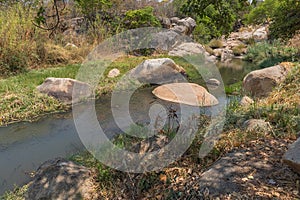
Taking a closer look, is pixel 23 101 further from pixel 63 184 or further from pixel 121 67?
pixel 121 67

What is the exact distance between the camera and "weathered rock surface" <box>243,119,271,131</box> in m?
2.47

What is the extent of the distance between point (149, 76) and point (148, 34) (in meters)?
4.50

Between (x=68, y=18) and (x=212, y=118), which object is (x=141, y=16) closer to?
(x=68, y=18)

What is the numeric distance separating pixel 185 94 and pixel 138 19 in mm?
6723

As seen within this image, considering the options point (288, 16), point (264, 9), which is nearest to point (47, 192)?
point (288, 16)

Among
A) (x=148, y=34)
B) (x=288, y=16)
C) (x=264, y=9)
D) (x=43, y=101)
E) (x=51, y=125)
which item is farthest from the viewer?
(x=264, y=9)

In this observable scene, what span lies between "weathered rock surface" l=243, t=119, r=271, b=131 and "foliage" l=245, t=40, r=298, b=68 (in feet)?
17.9

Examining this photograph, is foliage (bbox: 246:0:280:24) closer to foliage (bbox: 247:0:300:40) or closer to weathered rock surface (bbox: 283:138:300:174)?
foliage (bbox: 247:0:300:40)

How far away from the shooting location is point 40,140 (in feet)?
12.1

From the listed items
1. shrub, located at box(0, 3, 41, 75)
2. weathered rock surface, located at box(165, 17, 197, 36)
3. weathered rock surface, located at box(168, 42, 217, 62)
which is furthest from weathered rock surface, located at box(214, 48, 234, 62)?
shrub, located at box(0, 3, 41, 75)

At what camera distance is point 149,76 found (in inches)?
266

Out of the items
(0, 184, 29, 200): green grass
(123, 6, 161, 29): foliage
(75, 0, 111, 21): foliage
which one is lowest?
(0, 184, 29, 200): green grass

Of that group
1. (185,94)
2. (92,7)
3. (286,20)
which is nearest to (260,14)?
(286,20)

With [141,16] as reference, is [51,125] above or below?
below
